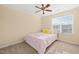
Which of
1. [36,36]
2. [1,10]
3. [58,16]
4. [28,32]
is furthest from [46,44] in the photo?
[1,10]

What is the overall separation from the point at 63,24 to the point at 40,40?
39 centimetres

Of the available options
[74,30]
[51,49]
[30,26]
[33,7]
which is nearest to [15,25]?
[30,26]

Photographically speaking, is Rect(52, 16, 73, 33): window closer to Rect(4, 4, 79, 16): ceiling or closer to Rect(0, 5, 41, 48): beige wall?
Rect(4, 4, 79, 16): ceiling

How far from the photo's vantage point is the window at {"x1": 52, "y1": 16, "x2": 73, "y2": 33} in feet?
3.70

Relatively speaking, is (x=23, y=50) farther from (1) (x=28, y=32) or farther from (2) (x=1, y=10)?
(2) (x=1, y=10)

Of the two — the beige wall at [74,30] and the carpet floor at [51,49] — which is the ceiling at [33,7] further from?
the carpet floor at [51,49]

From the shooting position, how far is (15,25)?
1176 mm

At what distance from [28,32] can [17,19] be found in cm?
24

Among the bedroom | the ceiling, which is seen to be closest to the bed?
the bedroom

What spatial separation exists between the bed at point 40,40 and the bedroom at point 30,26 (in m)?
0.04

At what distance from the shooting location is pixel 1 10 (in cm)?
109

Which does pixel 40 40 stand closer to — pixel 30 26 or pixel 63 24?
pixel 30 26
